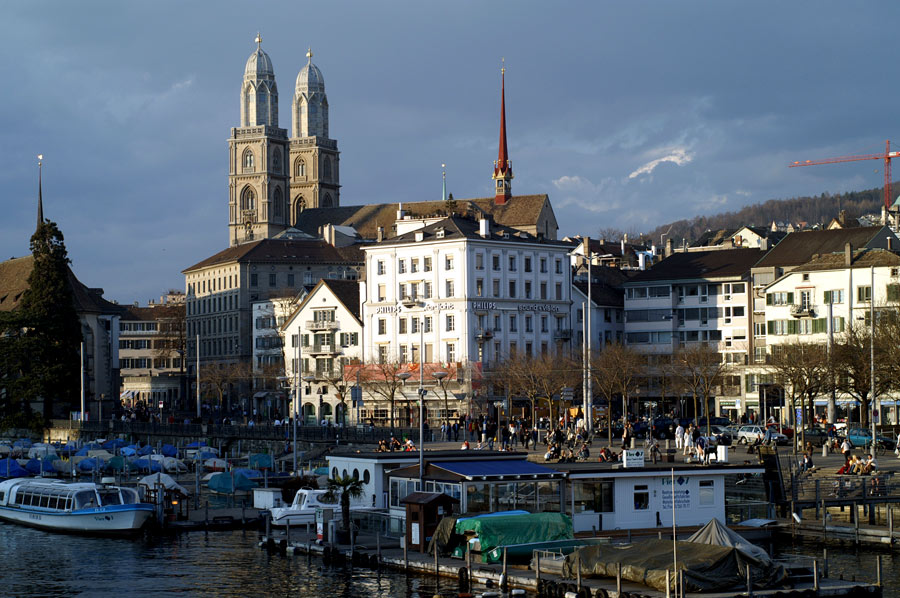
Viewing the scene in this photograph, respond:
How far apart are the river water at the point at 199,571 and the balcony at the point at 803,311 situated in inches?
2310

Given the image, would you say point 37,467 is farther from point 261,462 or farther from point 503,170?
point 503,170

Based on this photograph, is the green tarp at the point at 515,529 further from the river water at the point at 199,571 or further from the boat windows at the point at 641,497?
the boat windows at the point at 641,497

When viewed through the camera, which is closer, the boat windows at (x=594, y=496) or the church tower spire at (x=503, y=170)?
the boat windows at (x=594, y=496)

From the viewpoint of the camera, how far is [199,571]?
157 ft

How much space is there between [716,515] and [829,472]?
1402 cm

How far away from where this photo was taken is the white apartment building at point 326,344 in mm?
121062

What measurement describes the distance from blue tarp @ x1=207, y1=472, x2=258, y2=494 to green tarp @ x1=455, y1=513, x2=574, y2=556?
89.3ft

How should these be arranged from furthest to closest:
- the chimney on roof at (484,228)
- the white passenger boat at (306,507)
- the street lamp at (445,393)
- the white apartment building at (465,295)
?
the chimney on roof at (484,228) → the white apartment building at (465,295) → the street lamp at (445,393) → the white passenger boat at (306,507)

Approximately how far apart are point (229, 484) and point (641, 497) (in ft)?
87.6

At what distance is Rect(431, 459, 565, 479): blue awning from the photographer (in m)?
47.8

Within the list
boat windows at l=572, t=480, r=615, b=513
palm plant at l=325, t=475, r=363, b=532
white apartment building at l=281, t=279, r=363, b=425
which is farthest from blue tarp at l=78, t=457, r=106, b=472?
boat windows at l=572, t=480, r=615, b=513

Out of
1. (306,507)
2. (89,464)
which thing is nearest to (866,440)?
(306,507)

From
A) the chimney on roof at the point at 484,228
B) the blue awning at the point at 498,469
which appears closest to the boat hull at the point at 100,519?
the blue awning at the point at 498,469

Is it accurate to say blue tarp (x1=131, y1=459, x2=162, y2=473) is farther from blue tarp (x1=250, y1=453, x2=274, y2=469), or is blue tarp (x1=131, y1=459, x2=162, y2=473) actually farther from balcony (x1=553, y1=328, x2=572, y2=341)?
balcony (x1=553, y1=328, x2=572, y2=341)
